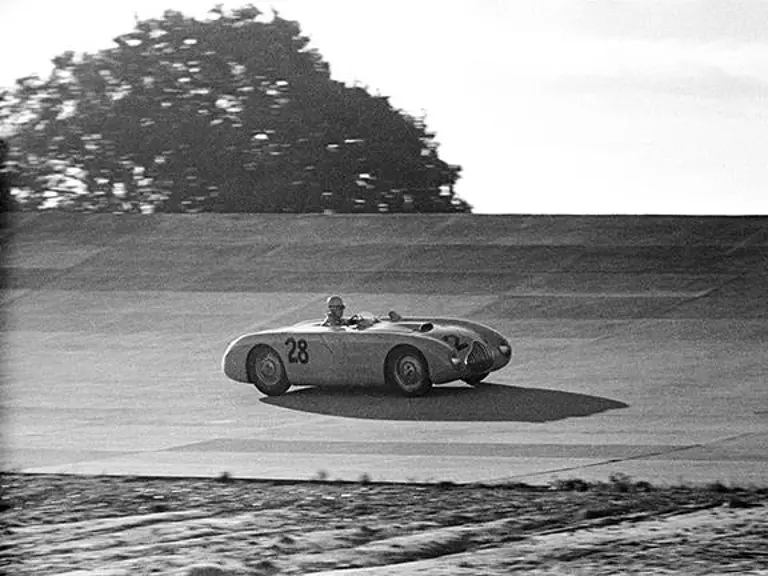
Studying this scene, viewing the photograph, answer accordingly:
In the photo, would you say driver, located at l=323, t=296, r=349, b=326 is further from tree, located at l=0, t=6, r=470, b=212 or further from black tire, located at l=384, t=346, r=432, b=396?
tree, located at l=0, t=6, r=470, b=212

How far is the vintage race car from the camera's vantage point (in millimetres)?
16589

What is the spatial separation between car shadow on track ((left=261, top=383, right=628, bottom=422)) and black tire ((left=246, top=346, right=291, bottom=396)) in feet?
0.44

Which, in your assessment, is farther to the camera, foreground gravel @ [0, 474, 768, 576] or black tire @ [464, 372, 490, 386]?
black tire @ [464, 372, 490, 386]

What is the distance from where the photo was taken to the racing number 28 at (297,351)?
1716cm

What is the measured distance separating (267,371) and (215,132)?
74.8 ft

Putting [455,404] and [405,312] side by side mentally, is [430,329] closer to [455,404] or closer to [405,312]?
[455,404]

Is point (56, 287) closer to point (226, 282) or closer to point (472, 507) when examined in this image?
point (226, 282)

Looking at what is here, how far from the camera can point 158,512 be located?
9.84m

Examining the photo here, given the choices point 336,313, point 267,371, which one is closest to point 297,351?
point 267,371

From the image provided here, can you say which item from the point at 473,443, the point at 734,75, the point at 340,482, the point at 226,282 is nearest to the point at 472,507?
the point at 340,482

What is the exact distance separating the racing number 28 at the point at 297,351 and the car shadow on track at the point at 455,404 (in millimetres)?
372

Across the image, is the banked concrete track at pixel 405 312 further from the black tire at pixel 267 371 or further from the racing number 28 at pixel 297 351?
the racing number 28 at pixel 297 351

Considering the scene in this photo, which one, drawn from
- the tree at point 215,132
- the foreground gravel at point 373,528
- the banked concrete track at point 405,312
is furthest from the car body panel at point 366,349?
the tree at point 215,132

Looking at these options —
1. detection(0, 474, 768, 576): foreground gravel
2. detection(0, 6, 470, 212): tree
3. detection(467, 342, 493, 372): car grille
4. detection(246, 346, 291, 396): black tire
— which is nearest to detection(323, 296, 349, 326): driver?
detection(246, 346, 291, 396): black tire
